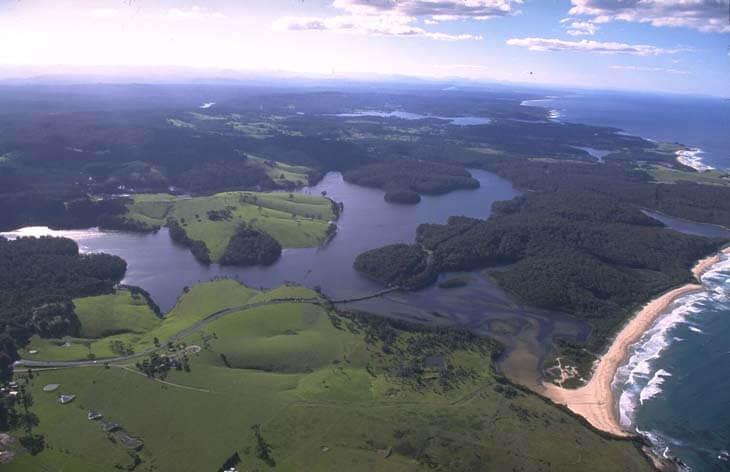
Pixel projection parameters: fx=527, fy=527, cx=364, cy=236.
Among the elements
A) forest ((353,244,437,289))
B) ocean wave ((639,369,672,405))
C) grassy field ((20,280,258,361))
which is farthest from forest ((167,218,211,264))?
ocean wave ((639,369,672,405))

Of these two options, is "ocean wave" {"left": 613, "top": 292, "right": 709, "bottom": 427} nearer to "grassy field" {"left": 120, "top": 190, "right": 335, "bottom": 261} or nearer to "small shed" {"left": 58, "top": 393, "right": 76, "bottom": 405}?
"small shed" {"left": 58, "top": 393, "right": 76, "bottom": 405}

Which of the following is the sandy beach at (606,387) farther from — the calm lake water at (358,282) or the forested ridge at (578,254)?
the calm lake water at (358,282)

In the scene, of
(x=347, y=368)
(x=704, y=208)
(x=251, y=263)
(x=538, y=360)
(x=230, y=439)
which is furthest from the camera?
(x=704, y=208)

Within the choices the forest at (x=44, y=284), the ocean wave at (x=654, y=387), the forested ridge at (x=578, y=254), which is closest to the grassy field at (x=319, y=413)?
the forest at (x=44, y=284)

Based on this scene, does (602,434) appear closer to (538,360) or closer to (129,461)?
(538,360)

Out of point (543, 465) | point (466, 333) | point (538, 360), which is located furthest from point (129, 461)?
point (538, 360)
